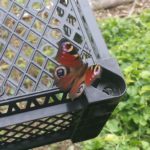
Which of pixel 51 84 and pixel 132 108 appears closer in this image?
pixel 51 84

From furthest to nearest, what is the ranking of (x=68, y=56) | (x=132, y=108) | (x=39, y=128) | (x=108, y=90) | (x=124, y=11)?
(x=124, y=11)
(x=132, y=108)
(x=39, y=128)
(x=108, y=90)
(x=68, y=56)

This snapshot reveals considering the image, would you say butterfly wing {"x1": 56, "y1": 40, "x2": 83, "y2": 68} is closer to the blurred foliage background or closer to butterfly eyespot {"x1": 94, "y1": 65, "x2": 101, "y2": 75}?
butterfly eyespot {"x1": 94, "y1": 65, "x2": 101, "y2": 75}

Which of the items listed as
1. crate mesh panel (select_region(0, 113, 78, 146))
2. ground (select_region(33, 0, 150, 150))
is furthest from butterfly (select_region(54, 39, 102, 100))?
ground (select_region(33, 0, 150, 150))

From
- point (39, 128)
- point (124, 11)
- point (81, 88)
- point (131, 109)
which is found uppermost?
point (81, 88)

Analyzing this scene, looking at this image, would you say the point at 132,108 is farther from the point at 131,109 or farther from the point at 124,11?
the point at 124,11

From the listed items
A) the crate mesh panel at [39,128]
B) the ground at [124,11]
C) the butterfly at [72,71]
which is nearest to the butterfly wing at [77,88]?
the butterfly at [72,71]

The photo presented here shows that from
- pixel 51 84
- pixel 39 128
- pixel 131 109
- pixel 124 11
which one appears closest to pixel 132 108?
pixel 131 109

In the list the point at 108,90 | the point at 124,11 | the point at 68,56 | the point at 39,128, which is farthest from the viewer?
the point at 124,11

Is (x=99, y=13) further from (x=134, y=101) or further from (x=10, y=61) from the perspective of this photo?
(x=10, y=61)
